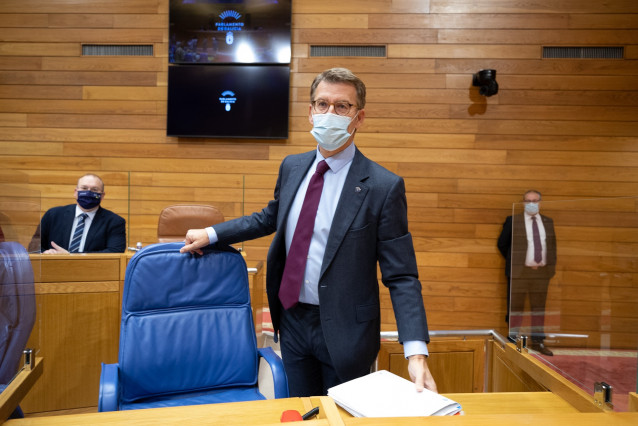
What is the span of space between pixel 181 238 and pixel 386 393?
7.61 feet

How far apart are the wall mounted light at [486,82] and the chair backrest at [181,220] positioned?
253 centimetres

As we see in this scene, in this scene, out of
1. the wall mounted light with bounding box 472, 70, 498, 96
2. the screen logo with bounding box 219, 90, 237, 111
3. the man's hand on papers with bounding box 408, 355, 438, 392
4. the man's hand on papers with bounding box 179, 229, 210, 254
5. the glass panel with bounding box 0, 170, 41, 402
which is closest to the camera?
the man's hand on papers with bounding box 408, 355, 438, 392

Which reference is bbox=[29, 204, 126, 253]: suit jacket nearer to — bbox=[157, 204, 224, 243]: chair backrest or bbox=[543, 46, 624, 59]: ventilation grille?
bbox=[157, 204, 224, 243]: chair backrest

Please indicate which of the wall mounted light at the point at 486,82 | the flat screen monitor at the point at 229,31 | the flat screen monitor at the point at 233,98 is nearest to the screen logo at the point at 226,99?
the flat screen monitor at the point at 233,98

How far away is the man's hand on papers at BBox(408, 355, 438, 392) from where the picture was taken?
1.10 meters

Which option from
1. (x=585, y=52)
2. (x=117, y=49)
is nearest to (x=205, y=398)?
(x=117, y=49)

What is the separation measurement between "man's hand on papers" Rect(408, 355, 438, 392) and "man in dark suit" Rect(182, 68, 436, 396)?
0.11m

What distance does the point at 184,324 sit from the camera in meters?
1.50

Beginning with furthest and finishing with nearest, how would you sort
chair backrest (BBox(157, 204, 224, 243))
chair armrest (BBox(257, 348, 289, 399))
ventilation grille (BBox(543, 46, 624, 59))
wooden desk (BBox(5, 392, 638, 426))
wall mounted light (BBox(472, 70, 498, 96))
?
ventilation grille (BBox(543, 46, 624, 59)), wall mounted light (BBox(472, 70, 498, 96)), chair backrest (BBox(157, 204, 224, 243)), chair armrest (BBox(257, 348, 289, 399)), wooden desk (BBox(5, 392, 638, 426))

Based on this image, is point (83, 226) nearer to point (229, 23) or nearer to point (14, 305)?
point (14, 305)

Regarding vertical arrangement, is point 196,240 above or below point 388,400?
above

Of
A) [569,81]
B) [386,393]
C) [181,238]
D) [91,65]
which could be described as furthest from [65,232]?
[569,81]

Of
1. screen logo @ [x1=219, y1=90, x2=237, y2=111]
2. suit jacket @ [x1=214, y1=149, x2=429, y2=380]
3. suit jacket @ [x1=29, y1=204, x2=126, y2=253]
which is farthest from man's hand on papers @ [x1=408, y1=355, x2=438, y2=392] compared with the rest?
screen logo @ [x1=219, y1=90, x2=237, y2=111]

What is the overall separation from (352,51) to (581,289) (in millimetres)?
3231
